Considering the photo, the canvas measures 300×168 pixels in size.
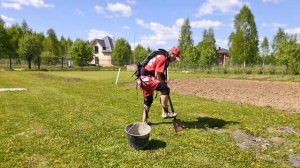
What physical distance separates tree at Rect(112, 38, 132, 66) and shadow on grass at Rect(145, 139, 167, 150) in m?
72.3

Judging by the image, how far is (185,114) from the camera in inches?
472

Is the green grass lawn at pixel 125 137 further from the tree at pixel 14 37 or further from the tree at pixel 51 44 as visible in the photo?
the tree at pixel 51 44

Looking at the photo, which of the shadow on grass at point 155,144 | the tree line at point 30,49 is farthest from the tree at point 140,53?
the shadow on grass at point 155,144

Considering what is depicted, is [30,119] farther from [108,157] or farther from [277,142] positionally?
[277,142]

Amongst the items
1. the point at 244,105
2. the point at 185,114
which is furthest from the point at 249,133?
the point at 244,105

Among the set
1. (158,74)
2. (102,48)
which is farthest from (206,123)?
(102,48)

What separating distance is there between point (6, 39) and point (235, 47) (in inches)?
1582

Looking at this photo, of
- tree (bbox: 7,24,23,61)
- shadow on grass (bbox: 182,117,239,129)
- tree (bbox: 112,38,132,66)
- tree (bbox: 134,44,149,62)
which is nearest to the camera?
shadow on grass (bbox: 182,117,239,129)

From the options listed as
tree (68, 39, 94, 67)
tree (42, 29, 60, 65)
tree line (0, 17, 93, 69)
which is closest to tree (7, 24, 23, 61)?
tree line (0, 17, 93, 69)

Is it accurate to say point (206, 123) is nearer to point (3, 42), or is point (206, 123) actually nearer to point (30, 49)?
point (30, 49)

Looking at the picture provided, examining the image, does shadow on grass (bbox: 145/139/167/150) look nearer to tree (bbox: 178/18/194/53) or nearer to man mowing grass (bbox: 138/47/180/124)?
man mowing grass (bbox: 138/47/180/124)

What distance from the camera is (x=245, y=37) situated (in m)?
60.0

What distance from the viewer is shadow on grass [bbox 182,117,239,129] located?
9.92m

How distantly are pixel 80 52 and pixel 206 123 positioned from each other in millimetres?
55939
